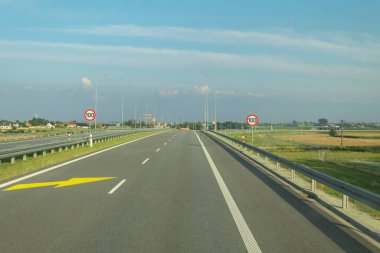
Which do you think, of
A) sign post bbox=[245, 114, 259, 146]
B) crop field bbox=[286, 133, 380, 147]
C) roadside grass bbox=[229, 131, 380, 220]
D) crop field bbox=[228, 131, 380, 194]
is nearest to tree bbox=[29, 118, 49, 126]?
crop field bbox=[286, 133, 380, 147]

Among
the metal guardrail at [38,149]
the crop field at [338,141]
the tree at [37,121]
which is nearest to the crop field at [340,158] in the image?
the crop field at [338,141]

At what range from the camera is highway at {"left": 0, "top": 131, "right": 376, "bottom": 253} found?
6.22 metres

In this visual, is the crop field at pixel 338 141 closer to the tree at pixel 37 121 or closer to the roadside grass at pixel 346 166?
the roadside grass at pixel 346 166

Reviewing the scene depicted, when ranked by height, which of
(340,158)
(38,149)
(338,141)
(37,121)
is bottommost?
(338,141)

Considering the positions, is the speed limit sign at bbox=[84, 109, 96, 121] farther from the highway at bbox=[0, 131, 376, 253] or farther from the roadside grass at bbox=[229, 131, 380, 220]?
the highway at bbox=[0, 131, 376, 253]

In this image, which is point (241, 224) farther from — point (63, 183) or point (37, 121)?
point (37, 121)

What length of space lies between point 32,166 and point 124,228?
11.3 meters

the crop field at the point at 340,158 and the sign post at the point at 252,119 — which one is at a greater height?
the sign post at the point at 252,119

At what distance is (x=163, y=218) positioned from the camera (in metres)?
7.94

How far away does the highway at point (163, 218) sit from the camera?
6223 millimetres

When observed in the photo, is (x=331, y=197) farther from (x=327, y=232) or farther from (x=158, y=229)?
(x=158, y=229)

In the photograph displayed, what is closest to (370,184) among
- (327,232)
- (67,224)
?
(327,232)

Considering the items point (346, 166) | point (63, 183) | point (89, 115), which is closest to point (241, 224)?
point (63, 183)

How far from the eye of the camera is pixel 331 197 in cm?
1034
